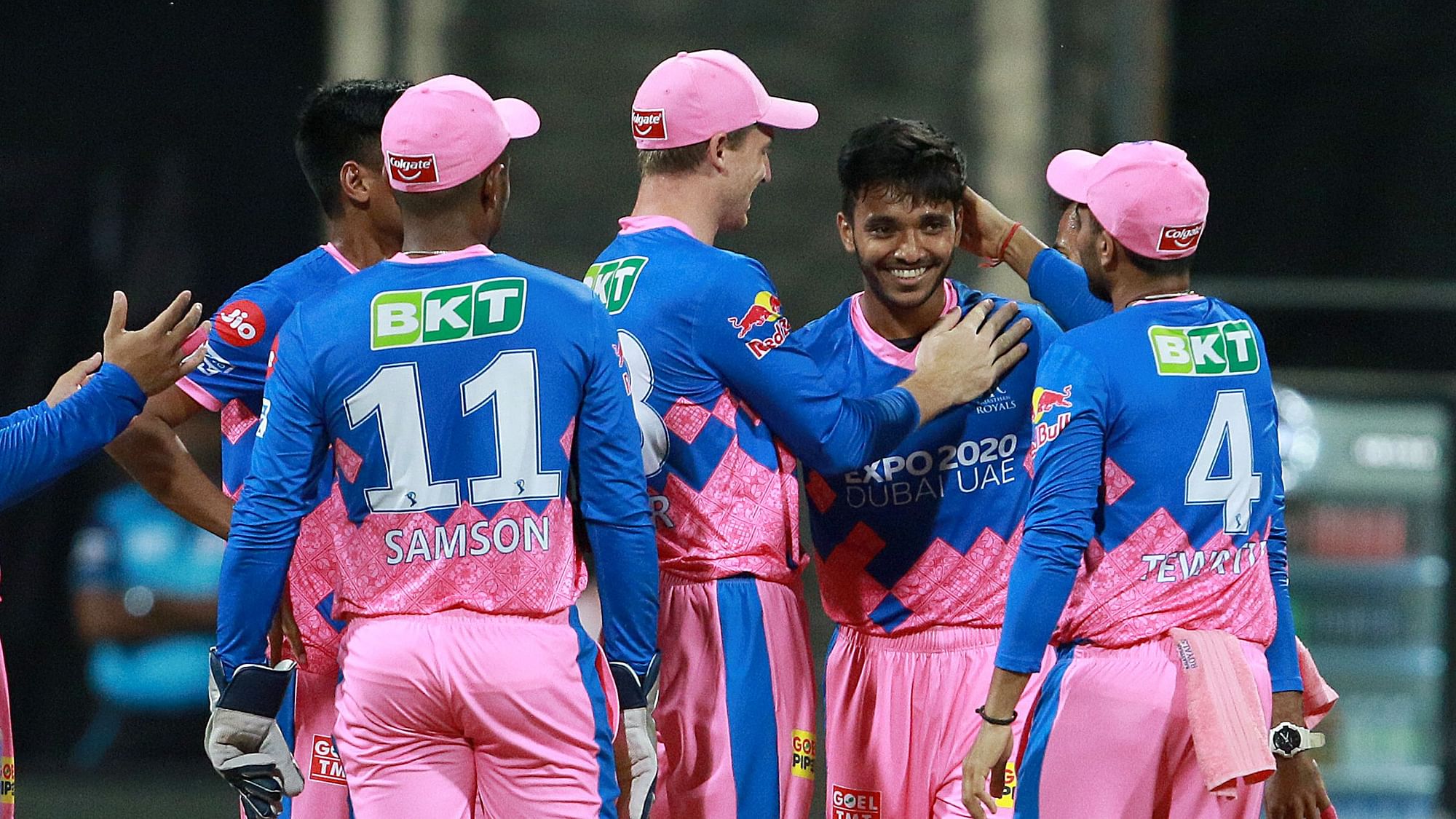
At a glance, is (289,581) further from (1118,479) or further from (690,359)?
(1118,479)

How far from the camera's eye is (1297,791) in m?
3.95

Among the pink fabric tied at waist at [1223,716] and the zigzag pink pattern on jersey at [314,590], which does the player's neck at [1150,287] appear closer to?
the pink fabric tied at waist at [1223,716]

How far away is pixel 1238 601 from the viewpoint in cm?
379

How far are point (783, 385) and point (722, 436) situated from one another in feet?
0.60

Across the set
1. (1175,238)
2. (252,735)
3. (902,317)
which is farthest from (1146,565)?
(252,735)

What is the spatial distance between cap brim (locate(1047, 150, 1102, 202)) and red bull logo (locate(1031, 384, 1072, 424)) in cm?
51

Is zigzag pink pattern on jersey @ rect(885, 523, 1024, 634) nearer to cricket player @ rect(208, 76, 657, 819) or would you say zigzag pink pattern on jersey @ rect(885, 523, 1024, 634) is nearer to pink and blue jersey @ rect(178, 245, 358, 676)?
cricket player @ rect(208, 76, 657, 819)

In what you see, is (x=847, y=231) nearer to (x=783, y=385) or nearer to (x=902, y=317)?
(x=902, y=317)

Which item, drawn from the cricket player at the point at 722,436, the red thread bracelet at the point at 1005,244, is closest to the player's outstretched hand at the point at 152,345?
the cricket player at the point at 722,436

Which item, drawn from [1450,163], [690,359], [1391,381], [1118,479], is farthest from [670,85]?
[1450,163]

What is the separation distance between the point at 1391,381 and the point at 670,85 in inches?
235

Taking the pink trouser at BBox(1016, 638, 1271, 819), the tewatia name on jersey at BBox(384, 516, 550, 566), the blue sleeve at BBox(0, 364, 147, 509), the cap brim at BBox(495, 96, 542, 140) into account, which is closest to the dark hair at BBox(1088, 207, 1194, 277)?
the pink trouser at BBox(1016, 638, 1271, 819)

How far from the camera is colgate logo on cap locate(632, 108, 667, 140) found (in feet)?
13.5

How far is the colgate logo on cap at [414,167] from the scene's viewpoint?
3.56 m
